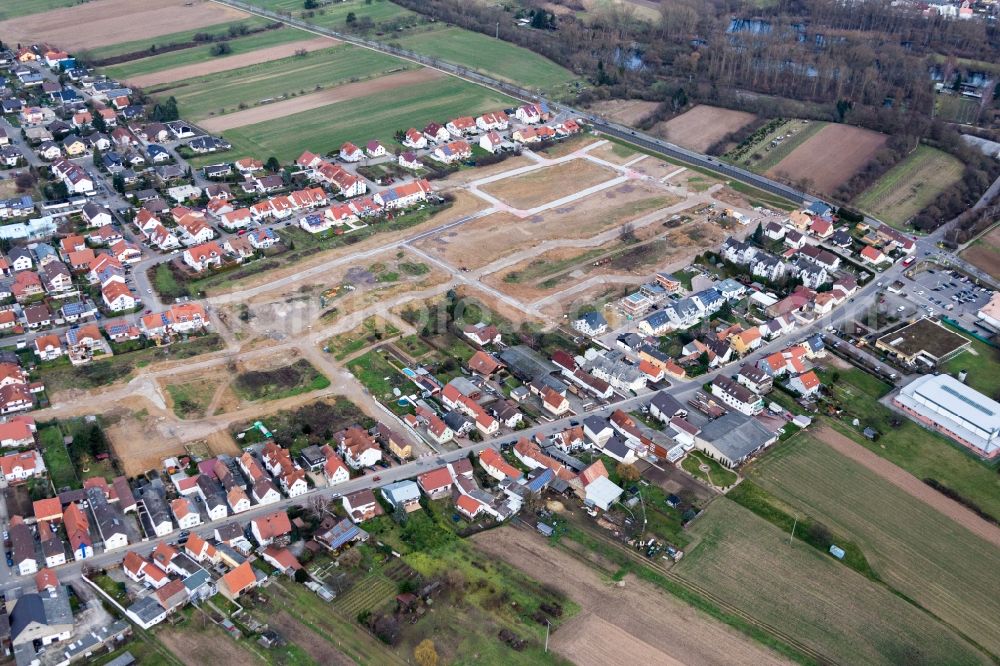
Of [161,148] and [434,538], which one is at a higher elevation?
[161,148]

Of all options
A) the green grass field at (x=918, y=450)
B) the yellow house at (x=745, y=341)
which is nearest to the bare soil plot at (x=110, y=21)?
the yellow house at (x=745, y=341)

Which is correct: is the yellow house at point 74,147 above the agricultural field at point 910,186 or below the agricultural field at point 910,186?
above

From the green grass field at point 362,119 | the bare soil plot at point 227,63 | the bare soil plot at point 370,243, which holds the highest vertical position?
the bare soil plot at point 227,63

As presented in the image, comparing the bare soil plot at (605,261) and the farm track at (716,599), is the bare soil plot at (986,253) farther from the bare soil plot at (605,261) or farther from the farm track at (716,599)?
the farm track at (716,599)

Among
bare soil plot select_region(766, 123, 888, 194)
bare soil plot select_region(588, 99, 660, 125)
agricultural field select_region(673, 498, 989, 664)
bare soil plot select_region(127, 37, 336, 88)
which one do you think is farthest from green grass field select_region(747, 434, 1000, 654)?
bare soil plot select_region(127, 37, 336, 88)

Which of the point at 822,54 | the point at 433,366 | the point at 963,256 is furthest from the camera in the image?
the point at 822,54

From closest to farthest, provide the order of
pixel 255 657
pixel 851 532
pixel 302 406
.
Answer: pixel 255 657 → pixel 851 532 → pixel 302 406

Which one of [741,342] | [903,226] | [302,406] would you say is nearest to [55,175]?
[302,406]

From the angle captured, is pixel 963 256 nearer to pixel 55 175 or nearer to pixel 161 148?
pixel 161 148

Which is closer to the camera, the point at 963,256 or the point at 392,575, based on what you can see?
the point at 392,575
